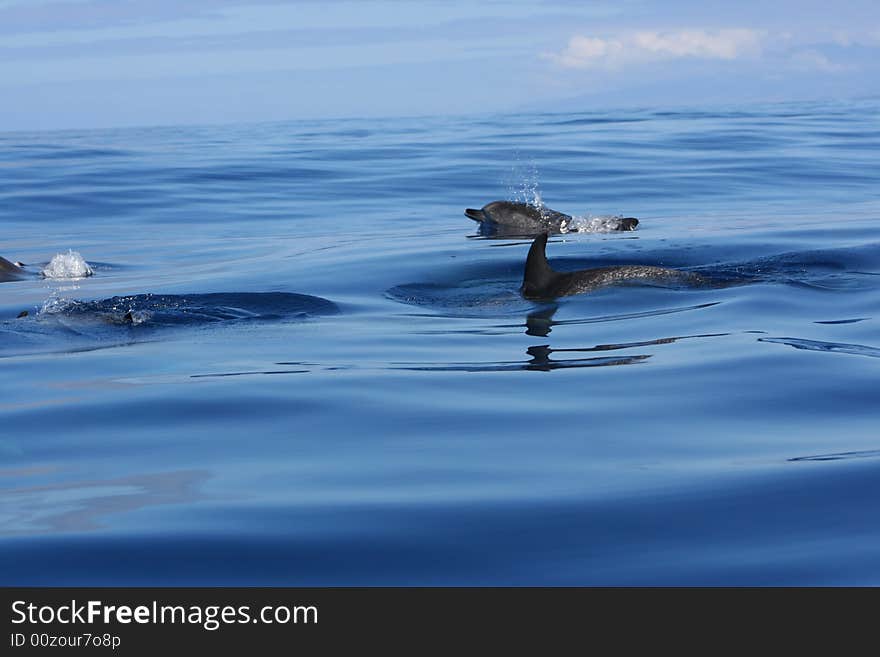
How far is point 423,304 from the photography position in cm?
1667

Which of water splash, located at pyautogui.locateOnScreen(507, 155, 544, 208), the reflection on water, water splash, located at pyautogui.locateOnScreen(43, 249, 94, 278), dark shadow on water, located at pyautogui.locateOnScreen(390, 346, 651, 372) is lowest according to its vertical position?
the reflection on water

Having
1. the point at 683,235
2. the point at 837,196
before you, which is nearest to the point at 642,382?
the point at 683,235

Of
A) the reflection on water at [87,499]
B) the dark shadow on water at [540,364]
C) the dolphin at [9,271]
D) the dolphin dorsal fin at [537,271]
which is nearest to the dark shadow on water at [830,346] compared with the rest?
the dark shadow on water at [540,364]

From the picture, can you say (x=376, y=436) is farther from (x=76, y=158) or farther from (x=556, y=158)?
(x=76, y=158)

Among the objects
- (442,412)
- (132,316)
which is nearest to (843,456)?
(442,412)

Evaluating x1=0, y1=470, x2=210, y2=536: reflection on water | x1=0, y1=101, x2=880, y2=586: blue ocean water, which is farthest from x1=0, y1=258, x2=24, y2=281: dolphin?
x1=0, y1=470, x2=210, y2=536: reflection on water

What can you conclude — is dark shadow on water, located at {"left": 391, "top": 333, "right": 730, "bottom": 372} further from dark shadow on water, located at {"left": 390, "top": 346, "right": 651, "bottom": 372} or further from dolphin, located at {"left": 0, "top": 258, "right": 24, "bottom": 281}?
dolphin, located at {"left": 0, "top": 258, "right": 24, "bottom": 281}

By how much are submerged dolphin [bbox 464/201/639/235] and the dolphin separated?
8.43 m

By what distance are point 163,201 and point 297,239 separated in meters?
9.19

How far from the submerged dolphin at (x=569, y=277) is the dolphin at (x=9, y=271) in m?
8.42

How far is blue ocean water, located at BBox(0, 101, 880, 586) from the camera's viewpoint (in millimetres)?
6461

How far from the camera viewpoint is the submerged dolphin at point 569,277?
16.1m

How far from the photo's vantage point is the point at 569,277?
16.6 meters

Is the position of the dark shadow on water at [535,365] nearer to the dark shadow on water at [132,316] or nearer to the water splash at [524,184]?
the dark shadow on water at [132,316]
